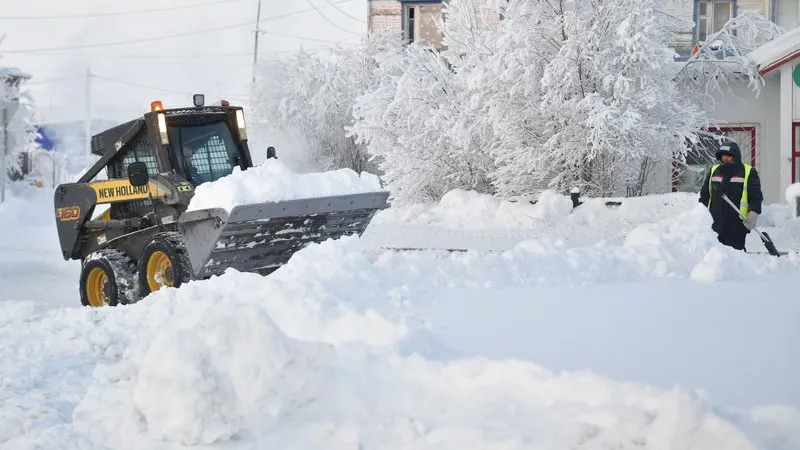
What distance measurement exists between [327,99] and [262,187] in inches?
959

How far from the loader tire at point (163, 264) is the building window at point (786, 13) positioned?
85.1 feet

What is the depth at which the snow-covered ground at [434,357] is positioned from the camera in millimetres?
4875

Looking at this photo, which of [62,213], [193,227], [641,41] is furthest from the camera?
[641,41]

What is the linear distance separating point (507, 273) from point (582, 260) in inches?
31.8

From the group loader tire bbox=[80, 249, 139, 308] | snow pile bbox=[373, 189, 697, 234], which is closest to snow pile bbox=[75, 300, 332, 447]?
loader tire bbox=[80, 249, 139, 308]

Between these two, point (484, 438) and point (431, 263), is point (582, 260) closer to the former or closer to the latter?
point (431, 263)

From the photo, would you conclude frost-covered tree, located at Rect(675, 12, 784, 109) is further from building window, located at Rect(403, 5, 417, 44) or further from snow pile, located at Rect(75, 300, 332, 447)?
snow pile, located at Rect(75, 300, 332, 447)

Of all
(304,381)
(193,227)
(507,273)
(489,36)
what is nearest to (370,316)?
(304,381)

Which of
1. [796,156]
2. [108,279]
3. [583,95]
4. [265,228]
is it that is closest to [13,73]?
[583,95]

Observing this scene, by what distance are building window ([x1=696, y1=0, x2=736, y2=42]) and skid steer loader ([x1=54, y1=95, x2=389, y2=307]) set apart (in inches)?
875

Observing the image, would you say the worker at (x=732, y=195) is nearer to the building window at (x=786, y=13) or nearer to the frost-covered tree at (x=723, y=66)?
the frost-covered tree at (x=723, y=66)

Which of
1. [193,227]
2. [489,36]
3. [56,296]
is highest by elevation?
[489,36]

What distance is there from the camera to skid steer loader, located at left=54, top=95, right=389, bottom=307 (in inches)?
424

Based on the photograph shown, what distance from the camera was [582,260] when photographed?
33.0ft
